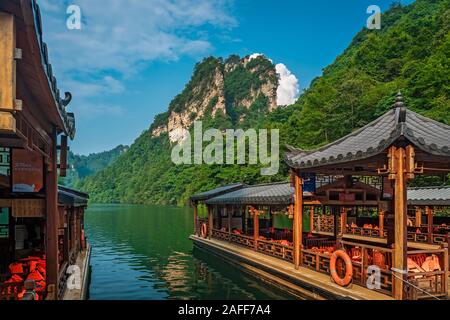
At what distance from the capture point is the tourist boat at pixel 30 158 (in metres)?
4.38

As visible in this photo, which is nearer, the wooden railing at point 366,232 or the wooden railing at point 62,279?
the wooden railing at point 62,279

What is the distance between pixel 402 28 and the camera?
58.3 meters

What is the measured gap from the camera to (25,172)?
8070 mm

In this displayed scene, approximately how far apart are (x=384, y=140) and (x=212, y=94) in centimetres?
13472

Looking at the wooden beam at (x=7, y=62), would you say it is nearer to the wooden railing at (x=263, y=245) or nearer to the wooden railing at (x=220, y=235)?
the wooden railing at (x=263, y=245)

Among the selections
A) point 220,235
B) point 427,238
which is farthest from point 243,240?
point 427,238

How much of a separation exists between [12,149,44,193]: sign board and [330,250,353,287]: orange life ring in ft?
24.3

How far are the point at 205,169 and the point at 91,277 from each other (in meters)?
54.7

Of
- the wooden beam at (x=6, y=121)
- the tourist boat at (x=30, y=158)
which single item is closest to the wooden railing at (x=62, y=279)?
the tourist boat at (x=30, y=158)

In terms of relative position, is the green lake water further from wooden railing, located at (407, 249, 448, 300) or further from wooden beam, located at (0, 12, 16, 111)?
wooden beam, located at (0, 12, 16, 111)

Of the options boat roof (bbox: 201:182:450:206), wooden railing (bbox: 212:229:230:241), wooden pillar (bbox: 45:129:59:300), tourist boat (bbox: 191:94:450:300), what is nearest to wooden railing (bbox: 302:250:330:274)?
tourist boat (bbox: 191:94:450:300)

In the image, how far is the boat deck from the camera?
31.6 feet

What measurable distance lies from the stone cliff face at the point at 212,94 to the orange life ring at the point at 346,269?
124 metres
